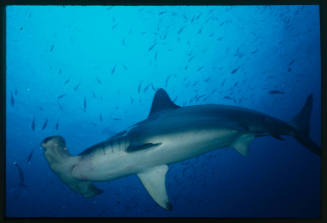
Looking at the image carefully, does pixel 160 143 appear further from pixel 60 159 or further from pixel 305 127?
pixel 305 127

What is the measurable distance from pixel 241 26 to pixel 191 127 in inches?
101

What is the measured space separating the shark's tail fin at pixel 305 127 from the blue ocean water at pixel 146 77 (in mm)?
118

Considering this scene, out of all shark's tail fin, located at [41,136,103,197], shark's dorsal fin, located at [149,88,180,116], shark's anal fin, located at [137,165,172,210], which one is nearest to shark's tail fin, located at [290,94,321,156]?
shark's dorsal fin, located at [149,88,180,116]

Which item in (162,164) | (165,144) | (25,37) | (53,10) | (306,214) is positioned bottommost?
(306,214)

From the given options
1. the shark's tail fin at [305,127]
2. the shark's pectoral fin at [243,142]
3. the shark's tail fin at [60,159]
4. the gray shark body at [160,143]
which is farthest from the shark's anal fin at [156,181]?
the shark's tail fin at [305,127]

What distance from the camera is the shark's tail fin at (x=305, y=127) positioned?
271 cm

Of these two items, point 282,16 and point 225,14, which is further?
point 282,16

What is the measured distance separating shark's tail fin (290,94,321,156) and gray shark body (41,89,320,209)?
11 millimetres

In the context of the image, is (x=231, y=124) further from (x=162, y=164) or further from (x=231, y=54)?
(x=231, y=54)

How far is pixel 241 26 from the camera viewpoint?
4051 mm

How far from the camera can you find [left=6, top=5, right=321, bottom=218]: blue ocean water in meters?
3.03

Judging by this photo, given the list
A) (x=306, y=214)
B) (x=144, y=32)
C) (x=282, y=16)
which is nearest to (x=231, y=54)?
(x=282, y=16)

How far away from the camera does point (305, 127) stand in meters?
2.79

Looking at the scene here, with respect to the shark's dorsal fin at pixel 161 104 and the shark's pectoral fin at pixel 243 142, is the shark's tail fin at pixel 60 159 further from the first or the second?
the shark's pectoral fin at pixel 243 142
